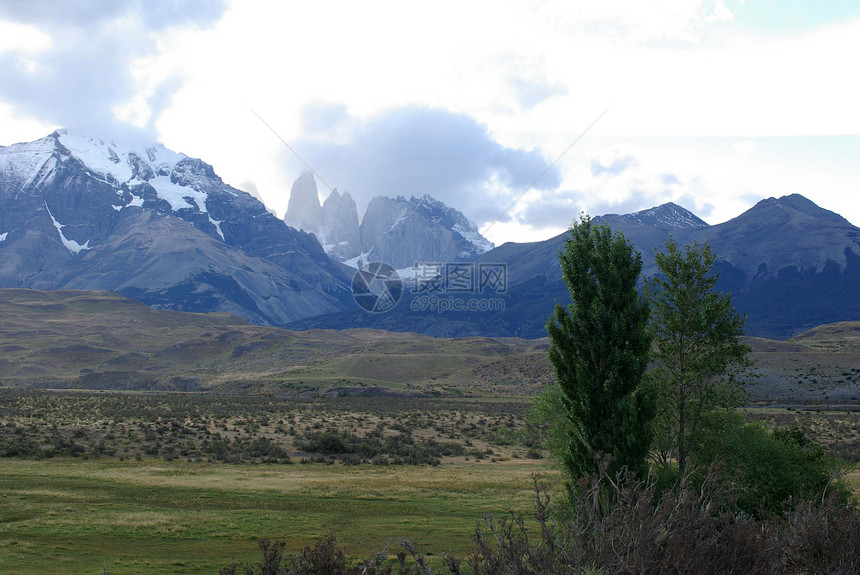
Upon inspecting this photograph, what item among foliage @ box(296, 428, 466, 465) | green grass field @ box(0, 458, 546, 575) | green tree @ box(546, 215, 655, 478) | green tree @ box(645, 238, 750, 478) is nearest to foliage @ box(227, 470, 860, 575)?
green tree @ box(546, 215, 655, 478)

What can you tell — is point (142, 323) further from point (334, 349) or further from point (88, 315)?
point (334, 349)

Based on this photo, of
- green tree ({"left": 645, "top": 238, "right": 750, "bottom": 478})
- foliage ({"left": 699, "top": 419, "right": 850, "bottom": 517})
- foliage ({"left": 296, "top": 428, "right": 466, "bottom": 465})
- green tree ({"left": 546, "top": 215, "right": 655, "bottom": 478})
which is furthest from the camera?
foliage ({"left": 296, "top": 428, "right": 466, "bottom": 465})

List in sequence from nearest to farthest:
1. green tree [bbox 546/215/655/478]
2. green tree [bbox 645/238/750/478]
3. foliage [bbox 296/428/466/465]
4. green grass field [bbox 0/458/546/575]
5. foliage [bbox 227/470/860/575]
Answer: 1. foliage [bbox 227/470/860/575]
2. green grass field [bbox 0/458/546/575]
3. green tree [bbox 546/215/655/478]
4. green tree [bbox 645/238/750/478]
5. foliage [bbox 296/428/466/465]

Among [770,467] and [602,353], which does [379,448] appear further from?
[770,467]

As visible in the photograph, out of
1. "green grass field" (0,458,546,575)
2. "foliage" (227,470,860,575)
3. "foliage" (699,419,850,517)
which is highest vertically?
"foliage" (227,470,860,575)

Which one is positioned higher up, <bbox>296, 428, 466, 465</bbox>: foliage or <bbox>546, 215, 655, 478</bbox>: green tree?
<bbox>546, 215, 655, 478</bbox>: green tree

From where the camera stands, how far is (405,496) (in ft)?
84.2

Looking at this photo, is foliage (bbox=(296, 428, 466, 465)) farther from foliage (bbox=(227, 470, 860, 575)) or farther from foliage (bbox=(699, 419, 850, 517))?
foliage (bbox=(227, 470, 860, 575))

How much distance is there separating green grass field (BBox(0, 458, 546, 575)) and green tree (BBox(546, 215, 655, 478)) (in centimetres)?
484

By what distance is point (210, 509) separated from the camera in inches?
848

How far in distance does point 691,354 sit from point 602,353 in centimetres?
427

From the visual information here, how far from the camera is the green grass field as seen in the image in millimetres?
15648

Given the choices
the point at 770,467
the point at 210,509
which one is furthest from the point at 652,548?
the point at 210,509

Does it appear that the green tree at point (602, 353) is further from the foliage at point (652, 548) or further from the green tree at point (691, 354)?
the foliage at point (652, 548)
